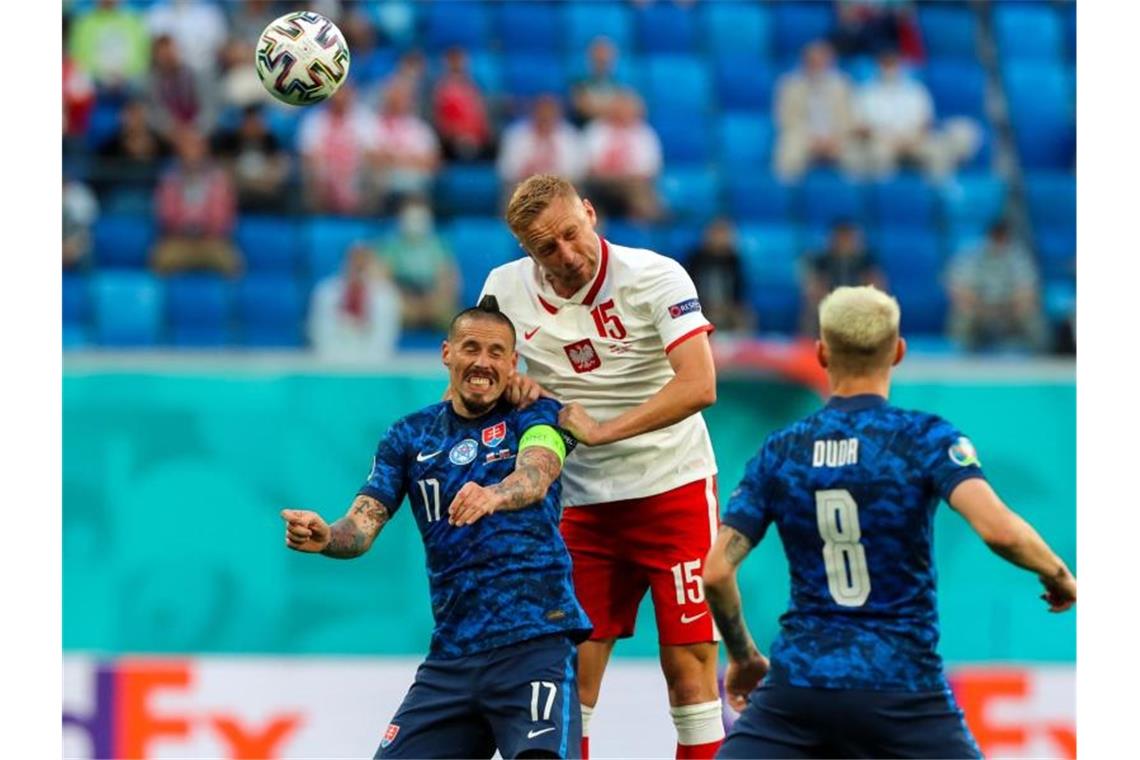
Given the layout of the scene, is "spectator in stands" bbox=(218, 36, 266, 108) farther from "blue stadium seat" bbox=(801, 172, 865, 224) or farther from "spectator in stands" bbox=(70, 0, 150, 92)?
"blue stadium seat" bbox=(801, 172, 865, 224)

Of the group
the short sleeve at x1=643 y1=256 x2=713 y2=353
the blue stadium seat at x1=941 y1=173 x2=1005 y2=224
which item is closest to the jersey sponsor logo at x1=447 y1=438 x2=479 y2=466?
the short sleeve at x1=643 y1=256 x2=713 y2=353

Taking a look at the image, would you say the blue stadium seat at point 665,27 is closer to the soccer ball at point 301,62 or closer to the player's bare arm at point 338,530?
the soccer ball at point 301,62

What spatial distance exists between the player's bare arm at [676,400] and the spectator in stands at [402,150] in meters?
7.81

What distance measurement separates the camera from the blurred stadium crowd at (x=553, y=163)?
1415 cm

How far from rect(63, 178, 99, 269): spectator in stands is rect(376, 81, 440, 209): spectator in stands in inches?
87.5

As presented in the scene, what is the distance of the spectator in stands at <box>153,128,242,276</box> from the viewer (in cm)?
1420

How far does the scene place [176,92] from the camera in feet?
50.1

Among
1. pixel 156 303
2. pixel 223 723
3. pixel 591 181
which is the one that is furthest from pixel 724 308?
pixel 223 723

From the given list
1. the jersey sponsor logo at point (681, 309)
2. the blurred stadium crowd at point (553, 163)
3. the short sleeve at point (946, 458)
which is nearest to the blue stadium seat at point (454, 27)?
the blurred stadium crowd at point (553, 163)

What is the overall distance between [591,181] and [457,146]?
123 centimetres

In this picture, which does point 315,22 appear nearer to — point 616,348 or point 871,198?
point 616,348

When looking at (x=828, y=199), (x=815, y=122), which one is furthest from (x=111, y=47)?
(x=828, y=199)

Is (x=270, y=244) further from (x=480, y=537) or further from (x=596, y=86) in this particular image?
(x=480, y=537)

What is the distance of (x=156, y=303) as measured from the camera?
557 inches
